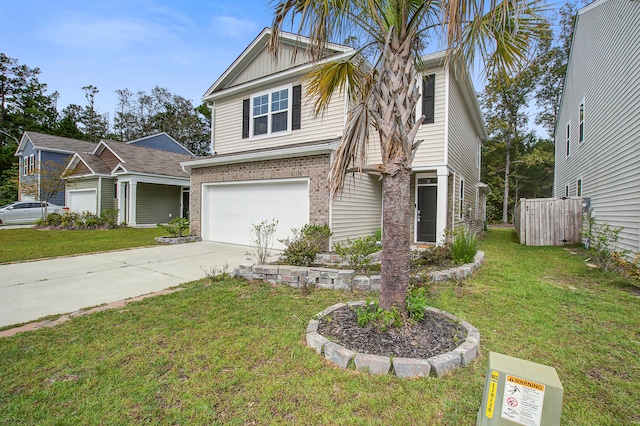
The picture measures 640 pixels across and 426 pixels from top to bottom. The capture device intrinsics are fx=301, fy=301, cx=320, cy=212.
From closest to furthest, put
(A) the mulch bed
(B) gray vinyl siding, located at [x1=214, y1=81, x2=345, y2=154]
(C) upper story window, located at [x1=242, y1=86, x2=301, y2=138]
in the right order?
(A) the mulch bed → (B) gray vinyl siding, located at [x1=214, y1=81, x2=345, y2=154] → (C) upper story window, located at [x1=242, y1=86, x2=301, y2=138]

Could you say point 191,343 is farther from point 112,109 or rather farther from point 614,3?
point 112,109

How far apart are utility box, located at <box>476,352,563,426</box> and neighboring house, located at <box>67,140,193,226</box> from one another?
1800 centimetres

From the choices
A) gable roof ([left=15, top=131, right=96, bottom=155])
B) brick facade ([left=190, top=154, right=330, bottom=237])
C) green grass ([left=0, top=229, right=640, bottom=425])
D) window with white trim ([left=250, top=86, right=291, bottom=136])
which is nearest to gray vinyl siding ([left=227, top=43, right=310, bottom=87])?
window with white trim ([left=250, top=86, right=291, bottom=136])

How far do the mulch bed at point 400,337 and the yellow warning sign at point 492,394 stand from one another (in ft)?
3.40

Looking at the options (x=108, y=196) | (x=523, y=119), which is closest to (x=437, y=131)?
(x=108, y=196)

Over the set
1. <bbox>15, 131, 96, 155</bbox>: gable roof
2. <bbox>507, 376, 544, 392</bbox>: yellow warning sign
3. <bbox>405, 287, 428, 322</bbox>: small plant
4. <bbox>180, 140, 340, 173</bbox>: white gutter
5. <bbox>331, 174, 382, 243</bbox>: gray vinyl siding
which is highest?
<bbox>15, 131, 96, 155</bbox>: gable roof

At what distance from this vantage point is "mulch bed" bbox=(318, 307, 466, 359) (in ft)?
9.46

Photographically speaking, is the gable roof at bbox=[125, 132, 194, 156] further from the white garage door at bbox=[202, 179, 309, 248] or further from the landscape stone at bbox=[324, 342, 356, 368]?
the landscape stone at bbox=[324, 342, 356, 368]

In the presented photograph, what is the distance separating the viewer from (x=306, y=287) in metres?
5.23

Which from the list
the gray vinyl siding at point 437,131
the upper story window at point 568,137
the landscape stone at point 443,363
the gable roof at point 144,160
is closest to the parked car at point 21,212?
the gable roof at point 144,160

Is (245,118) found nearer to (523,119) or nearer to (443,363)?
(443,363)

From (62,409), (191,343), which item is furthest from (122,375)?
(191,343)

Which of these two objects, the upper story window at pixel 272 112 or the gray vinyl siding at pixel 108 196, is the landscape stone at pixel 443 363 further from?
the gray vinyl siding at pixel 108 196

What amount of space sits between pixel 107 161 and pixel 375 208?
1722cm
